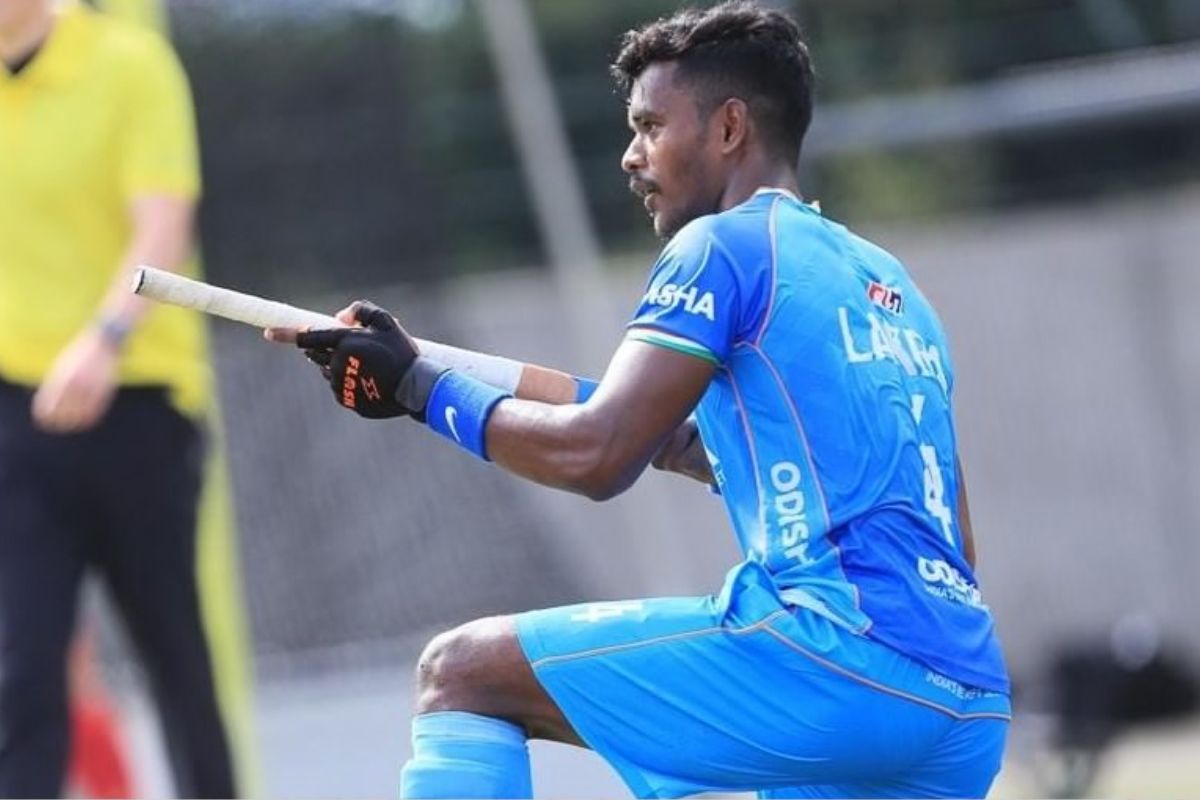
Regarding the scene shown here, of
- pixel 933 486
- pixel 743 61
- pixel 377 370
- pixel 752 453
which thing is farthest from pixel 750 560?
pixel 743 61

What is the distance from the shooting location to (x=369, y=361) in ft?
15.1

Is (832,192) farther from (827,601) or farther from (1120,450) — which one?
(827,601)

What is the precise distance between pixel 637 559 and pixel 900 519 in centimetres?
1062

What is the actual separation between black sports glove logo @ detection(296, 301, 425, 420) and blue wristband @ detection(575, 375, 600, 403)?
506 mm

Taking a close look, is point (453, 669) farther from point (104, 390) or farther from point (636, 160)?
point (104, 390)

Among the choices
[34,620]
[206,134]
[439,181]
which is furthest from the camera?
[439,181]

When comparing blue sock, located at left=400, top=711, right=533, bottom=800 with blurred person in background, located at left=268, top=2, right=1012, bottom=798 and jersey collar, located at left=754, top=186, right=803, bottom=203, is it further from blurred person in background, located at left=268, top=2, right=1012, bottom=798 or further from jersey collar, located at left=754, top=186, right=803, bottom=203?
jersey collar, located at left=754, top=186, right=803, bottom=203

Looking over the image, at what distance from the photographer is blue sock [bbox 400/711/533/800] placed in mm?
4500

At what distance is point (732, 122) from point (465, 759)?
1185mm

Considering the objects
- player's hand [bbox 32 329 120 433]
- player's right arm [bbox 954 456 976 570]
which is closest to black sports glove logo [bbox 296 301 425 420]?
player's right arm [bbox 954 456 976 570]

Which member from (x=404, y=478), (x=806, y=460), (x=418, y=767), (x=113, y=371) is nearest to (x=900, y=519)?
(x=806, y=460)

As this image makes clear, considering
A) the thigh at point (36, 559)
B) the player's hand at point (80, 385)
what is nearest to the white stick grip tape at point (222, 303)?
the player's hand at point (80, 385)

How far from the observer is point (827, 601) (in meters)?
4.50

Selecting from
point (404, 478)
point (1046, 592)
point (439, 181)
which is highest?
point (439, 181)
